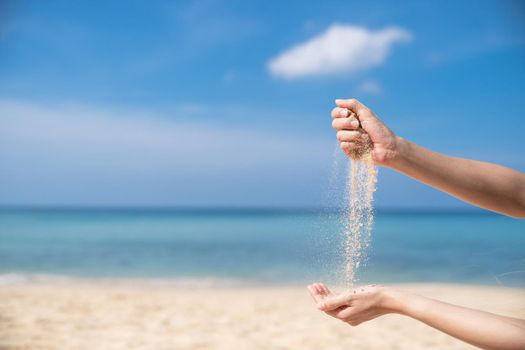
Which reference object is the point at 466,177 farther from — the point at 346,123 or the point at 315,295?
the point at 315,295

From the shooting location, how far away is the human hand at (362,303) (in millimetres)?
1929

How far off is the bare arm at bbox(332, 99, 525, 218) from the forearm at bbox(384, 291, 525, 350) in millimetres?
407

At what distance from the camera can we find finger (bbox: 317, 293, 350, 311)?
1959 millimetres

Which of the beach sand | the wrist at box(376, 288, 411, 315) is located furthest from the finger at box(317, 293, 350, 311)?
the beach sand

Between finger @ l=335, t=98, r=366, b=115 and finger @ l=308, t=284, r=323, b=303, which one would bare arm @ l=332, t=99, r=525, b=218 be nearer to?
finger @ l=335, t=98, r=366, b=115

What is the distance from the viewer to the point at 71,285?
276 inches

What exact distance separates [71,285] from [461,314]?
631 centimetres

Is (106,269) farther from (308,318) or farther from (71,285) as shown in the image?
(308,318)

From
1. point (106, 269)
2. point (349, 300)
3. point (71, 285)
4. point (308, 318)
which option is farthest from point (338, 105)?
point (106, 269)

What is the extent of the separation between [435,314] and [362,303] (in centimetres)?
27

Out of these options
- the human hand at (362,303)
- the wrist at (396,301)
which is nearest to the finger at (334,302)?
the human hand at (362,303)

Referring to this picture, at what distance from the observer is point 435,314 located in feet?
5.90

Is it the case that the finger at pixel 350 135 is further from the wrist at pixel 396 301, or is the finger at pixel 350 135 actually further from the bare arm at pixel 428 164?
the wrist at pixel 396 301

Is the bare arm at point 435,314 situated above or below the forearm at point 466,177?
below
